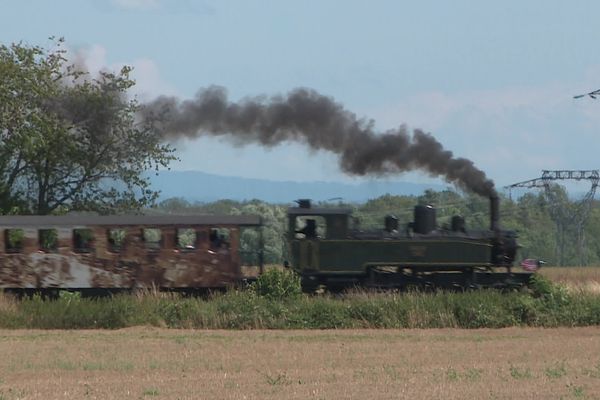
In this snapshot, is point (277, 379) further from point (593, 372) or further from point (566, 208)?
point (566, 208)

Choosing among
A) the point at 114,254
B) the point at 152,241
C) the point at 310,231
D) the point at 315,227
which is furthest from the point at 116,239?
the point at 315,227

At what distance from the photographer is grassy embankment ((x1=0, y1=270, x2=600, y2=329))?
2838 cm

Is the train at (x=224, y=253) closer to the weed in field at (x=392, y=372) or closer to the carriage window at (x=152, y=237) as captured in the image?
the carriage window at (x=152, y=237)

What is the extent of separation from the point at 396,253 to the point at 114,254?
776 cm

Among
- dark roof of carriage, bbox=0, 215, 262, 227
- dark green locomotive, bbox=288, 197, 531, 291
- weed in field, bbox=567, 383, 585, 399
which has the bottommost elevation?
weed in field, bbox=567, 383, 585, 399

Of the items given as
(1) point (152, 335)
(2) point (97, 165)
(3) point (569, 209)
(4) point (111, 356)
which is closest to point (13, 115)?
(2) point (97, 165)

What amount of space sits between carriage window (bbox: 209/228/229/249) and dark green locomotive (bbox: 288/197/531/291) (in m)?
1.81

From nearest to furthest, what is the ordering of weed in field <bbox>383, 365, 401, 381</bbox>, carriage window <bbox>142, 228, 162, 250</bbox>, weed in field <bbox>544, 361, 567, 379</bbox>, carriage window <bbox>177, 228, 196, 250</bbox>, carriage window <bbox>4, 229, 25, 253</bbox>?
weed in field <bbox>383, 365, 401, 381</bbox>
weed in field <bbox>544, 361, 567, 379</bbox>
carriage window <bbox>4, 229, 25, 253</bbox>
carriage window <bbox>142, 228, 162, 250</bbox>
carriage window <bbox>177, 228, 196, 250</bbox>

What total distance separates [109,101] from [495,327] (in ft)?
79.9

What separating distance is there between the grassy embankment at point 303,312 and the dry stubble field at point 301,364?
808mm

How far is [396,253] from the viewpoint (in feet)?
109

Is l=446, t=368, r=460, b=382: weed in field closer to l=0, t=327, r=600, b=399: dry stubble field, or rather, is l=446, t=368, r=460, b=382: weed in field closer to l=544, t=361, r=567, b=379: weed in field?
l=0, t=327, r=600, b=399: dry stubble field

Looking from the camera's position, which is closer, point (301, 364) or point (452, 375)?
point (452, 375)

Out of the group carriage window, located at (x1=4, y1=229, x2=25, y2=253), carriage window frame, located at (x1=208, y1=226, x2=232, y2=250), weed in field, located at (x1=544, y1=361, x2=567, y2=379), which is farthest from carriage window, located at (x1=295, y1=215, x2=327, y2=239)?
weed in field, located at (x1=544, y1=361, x2=567, y2=379)
